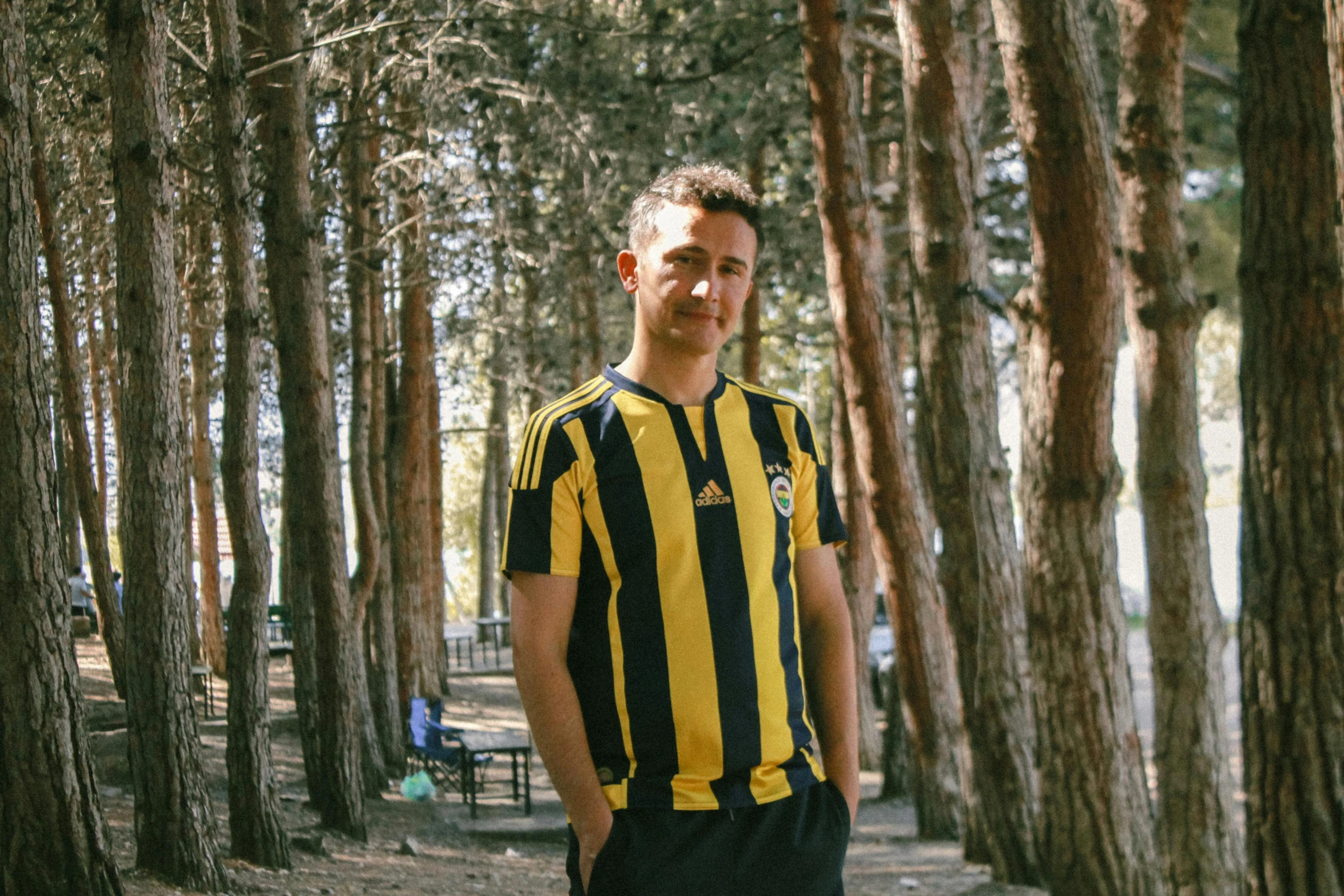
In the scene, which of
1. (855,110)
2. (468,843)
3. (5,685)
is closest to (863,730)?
(468,843)

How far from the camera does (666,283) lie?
112 inches

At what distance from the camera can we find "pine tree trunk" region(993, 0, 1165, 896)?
6.59 metres

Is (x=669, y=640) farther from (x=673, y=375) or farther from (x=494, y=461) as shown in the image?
(x=494, y=461)

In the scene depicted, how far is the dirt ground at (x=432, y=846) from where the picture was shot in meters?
8.83

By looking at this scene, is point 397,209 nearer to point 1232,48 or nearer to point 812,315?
point 1232,48

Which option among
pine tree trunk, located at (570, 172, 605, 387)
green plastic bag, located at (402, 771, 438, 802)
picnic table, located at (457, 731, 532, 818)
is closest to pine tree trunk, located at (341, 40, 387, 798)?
green plastic bag, located at (402, 771, 438, 802)

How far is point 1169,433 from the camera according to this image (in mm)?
7496

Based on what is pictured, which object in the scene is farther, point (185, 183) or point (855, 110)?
point (185, 183)

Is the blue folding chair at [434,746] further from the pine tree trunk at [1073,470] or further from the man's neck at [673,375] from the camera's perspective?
the man's neck at [673,375]

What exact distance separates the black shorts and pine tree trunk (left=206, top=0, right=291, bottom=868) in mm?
6642

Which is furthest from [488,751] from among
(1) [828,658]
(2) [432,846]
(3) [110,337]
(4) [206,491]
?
(3) [110,337]

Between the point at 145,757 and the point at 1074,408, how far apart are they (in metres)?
4.96

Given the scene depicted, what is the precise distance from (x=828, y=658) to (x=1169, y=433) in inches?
201

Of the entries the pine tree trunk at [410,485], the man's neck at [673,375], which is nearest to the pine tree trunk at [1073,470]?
the man's neck at [673,375]
